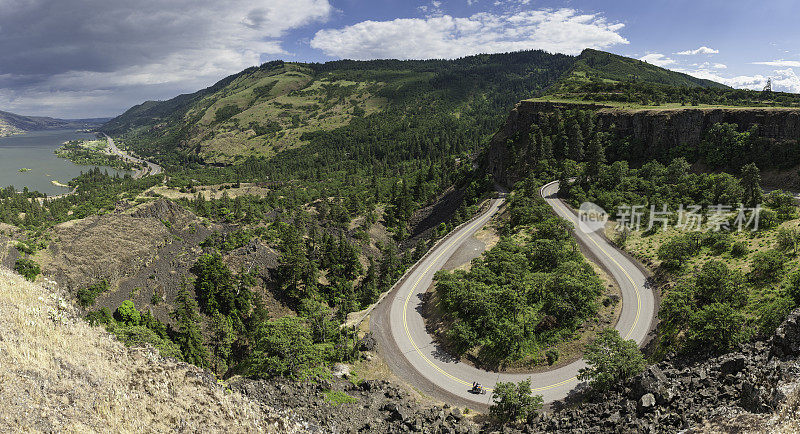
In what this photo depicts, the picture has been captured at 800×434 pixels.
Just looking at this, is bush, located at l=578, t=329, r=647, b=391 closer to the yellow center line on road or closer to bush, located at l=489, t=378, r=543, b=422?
the yellow center line on road

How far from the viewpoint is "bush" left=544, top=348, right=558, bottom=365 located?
37.7 metres

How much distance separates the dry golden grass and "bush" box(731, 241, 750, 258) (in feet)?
182

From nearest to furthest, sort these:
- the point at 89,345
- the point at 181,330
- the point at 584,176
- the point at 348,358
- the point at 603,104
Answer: the point at 89,345, the point at 348,358, the point at 181,330, the point at 584,176, the point at 603,104

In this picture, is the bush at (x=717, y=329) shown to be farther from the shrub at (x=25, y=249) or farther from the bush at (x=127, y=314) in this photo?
the shrub at (x=25, y=249)

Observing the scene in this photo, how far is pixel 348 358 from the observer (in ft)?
129

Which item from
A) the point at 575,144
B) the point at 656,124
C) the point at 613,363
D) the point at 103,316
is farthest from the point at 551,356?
the point at 656,124

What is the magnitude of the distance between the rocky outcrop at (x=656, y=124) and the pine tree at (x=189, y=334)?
8397cm

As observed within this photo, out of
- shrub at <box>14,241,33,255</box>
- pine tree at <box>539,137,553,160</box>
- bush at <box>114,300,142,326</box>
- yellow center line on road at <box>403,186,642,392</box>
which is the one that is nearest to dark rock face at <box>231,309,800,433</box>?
yellow center line on road at <box>403,186,642,392</box>

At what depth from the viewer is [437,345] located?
42.6 metres

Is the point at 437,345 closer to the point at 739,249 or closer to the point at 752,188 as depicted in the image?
the point at 739,249

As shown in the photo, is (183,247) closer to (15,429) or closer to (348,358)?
(348,358)

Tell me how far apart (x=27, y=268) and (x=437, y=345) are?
5938 centimetres

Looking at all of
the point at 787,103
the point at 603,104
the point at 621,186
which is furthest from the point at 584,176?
the point at 787,103

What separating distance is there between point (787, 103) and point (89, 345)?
440 feet
